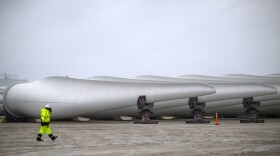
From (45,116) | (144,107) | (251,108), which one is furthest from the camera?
(251,108)

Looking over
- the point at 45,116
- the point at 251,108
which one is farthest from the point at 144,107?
the point at 45,116

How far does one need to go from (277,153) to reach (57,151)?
7.03m

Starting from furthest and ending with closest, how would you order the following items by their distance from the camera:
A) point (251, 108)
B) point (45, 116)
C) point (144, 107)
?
point (251, 108), point (144, 107), point (45, 116)

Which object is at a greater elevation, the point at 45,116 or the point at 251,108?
the point at 251,108

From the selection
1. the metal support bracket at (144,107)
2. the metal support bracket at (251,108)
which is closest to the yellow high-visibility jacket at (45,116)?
the metal support bracket at (144,107)

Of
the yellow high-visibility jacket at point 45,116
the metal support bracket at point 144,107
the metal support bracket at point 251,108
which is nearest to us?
the yellow high-visibility jacket at point 45,116

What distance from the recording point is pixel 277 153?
12.0 metres

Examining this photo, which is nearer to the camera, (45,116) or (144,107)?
(45,116)

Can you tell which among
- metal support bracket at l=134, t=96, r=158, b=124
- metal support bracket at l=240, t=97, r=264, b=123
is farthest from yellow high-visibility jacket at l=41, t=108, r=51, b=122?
metal support bracket at l=240, t=97, r=264, b=123

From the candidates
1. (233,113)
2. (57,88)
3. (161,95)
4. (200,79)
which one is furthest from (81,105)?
(233,113)

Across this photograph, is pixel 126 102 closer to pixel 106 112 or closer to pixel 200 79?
pixel 106 112

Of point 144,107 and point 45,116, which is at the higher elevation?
point 144,107

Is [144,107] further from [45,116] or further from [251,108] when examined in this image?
[45,116]

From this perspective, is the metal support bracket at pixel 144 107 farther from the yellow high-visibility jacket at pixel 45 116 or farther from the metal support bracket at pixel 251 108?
the yellow high-visibility jacket at pixel 45 116
